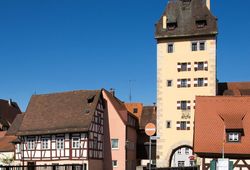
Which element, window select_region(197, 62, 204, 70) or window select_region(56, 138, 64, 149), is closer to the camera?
window select_region(197, 62, 204, 70)

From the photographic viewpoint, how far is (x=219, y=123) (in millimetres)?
34781

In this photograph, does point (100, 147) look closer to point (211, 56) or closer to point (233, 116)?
point (211, 56)

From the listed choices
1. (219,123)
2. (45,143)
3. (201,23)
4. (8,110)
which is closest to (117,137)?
(45,143)

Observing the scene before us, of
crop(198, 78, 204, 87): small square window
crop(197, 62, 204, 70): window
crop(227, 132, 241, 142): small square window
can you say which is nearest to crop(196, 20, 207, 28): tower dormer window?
crop(197, 62, 204, 70): window

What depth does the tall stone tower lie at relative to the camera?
159 ft

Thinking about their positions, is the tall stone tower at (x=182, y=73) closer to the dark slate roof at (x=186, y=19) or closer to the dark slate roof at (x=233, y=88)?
the dark slate roof at (x=186, y=19)

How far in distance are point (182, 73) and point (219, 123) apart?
596 inches

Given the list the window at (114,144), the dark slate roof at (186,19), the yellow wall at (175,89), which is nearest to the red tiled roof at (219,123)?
the yellow wall at (175,89)

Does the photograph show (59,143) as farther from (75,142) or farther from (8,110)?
(8,110)

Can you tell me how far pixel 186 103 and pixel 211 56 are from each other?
556cm

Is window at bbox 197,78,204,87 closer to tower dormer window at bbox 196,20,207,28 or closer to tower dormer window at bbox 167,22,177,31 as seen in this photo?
tower dormer window at bbox 196,20,207,28

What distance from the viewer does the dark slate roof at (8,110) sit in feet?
242

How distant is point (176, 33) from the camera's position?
50.1 m

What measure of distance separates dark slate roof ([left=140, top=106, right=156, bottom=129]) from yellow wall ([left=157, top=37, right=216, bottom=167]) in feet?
31.4
